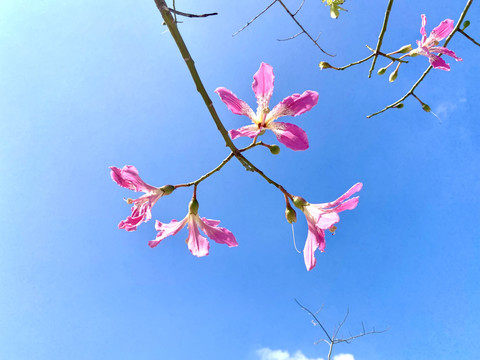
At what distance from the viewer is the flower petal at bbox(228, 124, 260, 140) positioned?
51.0 inches

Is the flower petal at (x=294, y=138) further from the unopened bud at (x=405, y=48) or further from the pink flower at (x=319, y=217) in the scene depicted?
the unopened bud at (x=405, y=48)

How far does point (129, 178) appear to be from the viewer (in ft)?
5.31

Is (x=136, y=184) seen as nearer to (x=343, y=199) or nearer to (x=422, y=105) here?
(x=343, y=199)

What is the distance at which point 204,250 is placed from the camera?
178 cm

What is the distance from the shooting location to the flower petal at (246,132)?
4.25ft

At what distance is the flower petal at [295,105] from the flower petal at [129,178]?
62 cm

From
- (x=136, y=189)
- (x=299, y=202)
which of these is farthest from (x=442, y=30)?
(x=136, y=189)

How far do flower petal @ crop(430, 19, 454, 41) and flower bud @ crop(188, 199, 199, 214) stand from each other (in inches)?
82.3

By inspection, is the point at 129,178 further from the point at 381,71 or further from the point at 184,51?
the point at 381,71

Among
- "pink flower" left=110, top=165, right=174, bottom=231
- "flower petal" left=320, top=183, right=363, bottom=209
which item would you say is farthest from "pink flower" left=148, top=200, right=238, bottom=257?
"flower petal" left=320, top=183, right=363, bottom=209

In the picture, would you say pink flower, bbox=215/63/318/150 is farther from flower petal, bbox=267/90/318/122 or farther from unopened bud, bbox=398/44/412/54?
unopened bud, bbox=398/44/412/54

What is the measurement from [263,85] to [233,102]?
143mm

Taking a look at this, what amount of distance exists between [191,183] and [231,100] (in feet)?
1.21

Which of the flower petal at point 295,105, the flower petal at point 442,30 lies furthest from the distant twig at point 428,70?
the flower petal at point 295,105
